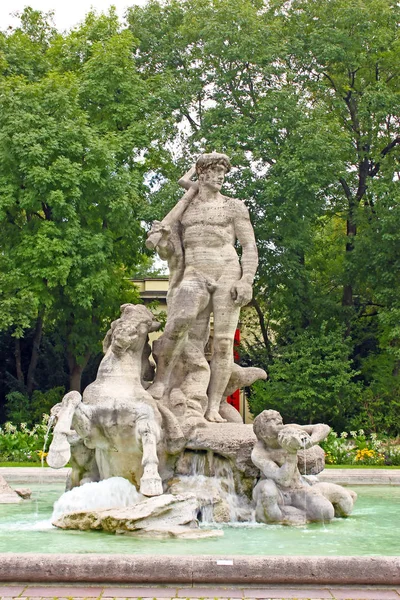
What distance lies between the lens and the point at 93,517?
729 cm

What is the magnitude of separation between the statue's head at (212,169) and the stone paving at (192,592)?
5.86m

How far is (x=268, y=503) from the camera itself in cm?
802

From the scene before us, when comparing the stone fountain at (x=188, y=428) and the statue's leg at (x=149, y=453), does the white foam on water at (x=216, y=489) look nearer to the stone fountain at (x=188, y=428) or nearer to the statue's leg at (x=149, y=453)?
the stone fountain at (x=188, y=428)

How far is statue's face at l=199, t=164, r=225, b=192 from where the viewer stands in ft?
33.3

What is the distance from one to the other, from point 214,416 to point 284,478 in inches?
66.9

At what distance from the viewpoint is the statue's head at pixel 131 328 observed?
28.5 feet

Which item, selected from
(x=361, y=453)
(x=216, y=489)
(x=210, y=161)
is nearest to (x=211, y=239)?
(x=210, y=161)

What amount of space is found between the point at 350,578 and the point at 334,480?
735 cm

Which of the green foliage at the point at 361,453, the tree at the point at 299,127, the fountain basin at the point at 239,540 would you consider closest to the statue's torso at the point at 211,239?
the fountain basin at the point at 239,540

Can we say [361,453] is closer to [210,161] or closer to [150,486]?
[210,161]

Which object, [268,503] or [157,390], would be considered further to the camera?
[157,390]

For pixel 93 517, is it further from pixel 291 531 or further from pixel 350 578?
pixel 350 578

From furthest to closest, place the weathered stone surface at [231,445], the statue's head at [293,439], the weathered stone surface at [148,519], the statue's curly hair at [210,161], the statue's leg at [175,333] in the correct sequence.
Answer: the statue's curly hair at [210,161]
the statue's leg at [175,333]
the weathered stone surface at [231,445]
the statue's head at [293,439]
the weathered stone surface at [148,519]

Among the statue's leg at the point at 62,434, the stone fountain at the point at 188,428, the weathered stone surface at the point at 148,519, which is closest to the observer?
the weathered stone surface at the point at 148,519
